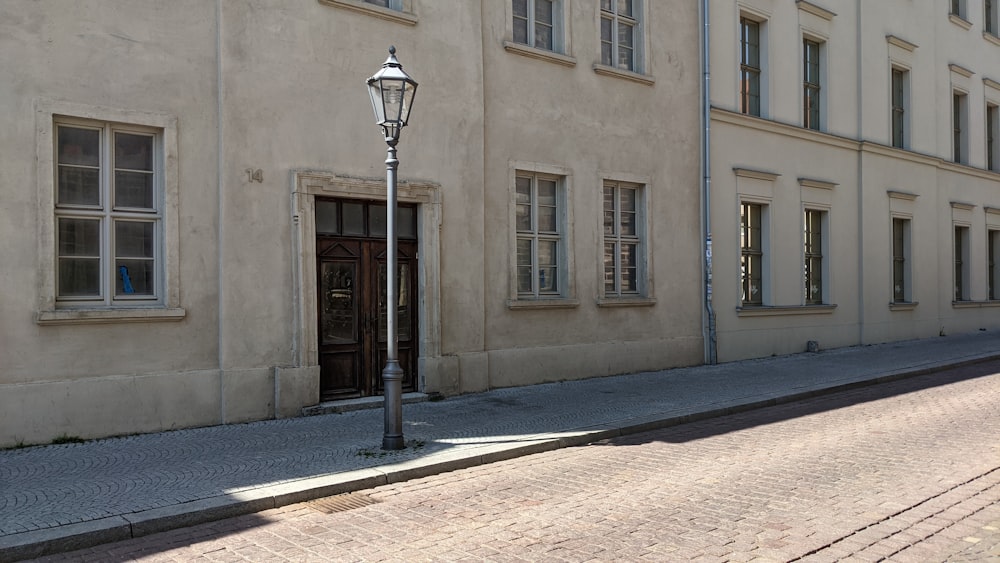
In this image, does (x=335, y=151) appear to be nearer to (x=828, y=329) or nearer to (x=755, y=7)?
(x=755, y=7)

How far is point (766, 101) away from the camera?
695 inches

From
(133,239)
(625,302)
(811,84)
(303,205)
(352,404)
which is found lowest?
(352,404)

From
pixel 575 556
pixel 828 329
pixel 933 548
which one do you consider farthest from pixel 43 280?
pixel 828 329

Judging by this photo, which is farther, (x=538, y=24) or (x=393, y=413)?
(x=538, y=24)

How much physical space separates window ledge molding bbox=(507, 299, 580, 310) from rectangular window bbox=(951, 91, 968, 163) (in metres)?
16.7

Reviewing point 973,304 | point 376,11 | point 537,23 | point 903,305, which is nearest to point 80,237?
point 376,11

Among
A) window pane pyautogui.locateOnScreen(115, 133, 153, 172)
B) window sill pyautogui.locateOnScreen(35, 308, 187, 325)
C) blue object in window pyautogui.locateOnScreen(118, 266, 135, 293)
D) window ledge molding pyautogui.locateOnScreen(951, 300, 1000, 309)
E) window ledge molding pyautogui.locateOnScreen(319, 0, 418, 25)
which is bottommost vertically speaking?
window ledge molding pyautogui.locateOnScreen(951, 300, 1000, 309)

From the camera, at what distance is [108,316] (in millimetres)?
9078

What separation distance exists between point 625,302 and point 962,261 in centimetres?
1510

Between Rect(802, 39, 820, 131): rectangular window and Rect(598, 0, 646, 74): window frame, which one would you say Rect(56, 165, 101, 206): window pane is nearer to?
Rect(598, 0, 646, 74): window frame

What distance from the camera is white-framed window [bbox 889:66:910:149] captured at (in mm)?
21906

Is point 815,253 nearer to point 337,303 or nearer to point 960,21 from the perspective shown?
point 960,21

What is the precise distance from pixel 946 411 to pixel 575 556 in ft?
25.3

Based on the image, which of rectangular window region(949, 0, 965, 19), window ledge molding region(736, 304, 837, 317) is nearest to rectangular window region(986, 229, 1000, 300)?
rectangular window region(949, 0, 965, 19)
